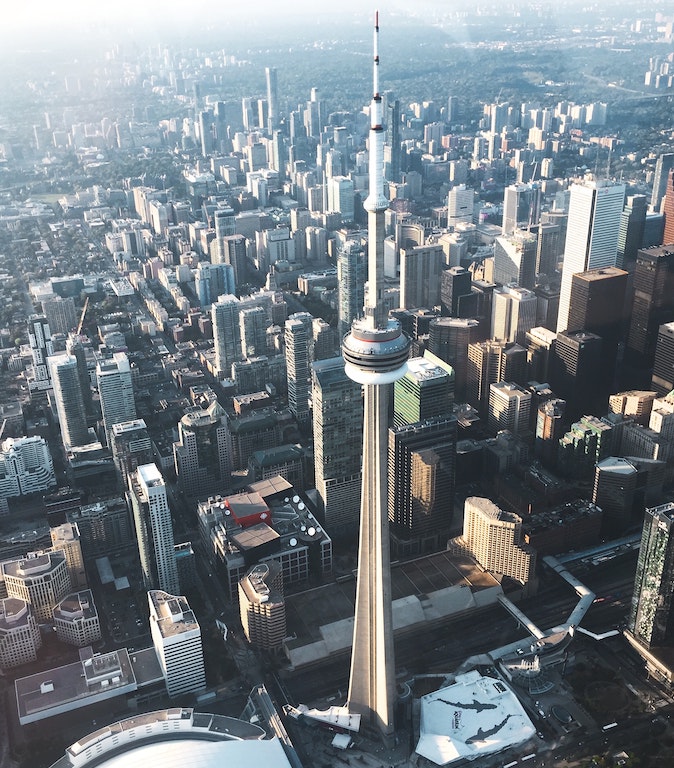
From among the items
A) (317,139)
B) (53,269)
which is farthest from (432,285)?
(317,139)

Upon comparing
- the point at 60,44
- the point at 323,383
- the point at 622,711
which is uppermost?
the point at 60,44

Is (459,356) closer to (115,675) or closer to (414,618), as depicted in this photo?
(414,618)

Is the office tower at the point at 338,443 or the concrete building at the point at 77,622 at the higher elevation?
the office tower at the point at 338,443

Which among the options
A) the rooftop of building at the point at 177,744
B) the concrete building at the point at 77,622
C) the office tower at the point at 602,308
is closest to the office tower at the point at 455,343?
the office tower at the point at 602,308

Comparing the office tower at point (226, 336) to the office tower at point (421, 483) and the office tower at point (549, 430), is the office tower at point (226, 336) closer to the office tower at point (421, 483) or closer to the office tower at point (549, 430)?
the office tower at point (421, 483)

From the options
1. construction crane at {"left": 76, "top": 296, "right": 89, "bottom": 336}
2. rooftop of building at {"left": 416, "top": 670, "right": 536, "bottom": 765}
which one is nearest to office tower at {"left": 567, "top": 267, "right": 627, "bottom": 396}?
rooftop of building at {"left": 416, "top": 670, "right": 536, "bottom": 765}

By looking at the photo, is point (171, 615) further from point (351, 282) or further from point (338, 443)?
point (351, 282)
